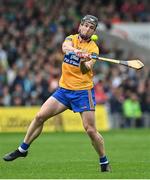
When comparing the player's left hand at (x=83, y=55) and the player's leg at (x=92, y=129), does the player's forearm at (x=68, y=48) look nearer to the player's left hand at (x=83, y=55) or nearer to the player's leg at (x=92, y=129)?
the player's left hand at (x=83, y=55)

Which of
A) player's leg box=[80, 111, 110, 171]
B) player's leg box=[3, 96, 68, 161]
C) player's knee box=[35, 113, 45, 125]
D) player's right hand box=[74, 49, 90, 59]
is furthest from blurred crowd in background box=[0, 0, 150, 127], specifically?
player's right hand box=[74, 49, 90, 59]

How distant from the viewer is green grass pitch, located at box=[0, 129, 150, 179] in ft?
43.1

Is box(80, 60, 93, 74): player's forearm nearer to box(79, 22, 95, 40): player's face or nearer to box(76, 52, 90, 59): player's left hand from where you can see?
box(76, 52, 90, 59): player's left hand

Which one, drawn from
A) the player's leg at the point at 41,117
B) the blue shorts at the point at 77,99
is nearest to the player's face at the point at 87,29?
the blue shorts at the point at 77,99

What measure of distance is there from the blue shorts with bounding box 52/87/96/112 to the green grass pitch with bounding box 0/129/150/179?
3.46 feet

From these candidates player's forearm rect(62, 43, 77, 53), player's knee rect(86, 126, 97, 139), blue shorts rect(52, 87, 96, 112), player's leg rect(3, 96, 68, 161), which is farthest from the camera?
player's leg rect(3, 96, 68, 161)

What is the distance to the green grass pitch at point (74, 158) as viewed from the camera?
1313 cm

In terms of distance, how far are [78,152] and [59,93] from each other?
5153mm

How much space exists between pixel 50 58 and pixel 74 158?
49.6 ft

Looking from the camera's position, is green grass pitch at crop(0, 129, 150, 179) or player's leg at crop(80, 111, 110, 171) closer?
green grass pitch at crop(0, 129, 150, 179)

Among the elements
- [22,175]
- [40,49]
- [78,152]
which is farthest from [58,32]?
[22,175]

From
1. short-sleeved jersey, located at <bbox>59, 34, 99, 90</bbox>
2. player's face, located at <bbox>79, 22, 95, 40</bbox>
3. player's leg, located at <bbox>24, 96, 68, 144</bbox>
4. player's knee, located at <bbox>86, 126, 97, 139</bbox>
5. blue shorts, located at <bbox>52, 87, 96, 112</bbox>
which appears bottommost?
player's knee, located at <bbox>86, 126, 97, 139</bbox>

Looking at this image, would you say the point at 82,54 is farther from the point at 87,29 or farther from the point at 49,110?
the point at 49,110

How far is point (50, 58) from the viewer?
31781 mm
